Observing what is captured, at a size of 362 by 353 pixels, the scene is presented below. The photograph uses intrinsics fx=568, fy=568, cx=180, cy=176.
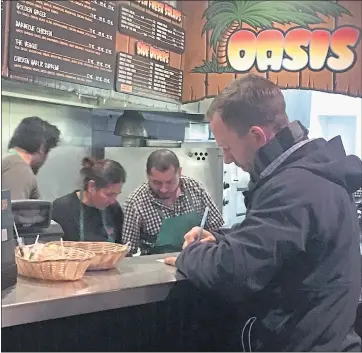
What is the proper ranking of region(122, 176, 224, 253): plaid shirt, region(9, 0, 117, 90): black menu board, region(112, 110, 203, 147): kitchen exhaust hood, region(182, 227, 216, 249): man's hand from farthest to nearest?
region(112, 110, 203, 147): kitchen exhaust hood, region(122, 176, 224, 253): plaid shirt, region(9, 0, 117, 90): black menu board, region(182, 227, 216, 249): man's hand

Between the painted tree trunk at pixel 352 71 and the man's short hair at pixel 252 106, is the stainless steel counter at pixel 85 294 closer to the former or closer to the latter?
the man's short hair at pixel 252 106

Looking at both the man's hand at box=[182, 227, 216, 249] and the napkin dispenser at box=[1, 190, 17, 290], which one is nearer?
the napkin dispenser at box=[1, 190, 17, 290]

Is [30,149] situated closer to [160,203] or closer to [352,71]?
[160,203]

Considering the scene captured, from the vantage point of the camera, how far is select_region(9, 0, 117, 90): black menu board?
206 centimetres

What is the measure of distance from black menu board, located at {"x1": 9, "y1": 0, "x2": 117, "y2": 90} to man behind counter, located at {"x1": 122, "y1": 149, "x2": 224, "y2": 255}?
0.45 metres

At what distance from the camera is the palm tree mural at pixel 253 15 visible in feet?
7.22

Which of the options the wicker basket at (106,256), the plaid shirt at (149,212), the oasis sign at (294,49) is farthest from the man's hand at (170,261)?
the oasis sign at (294,49)

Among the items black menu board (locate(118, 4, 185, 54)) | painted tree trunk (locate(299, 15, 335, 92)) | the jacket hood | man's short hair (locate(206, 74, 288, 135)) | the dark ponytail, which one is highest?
black menu board (locate(118, 4, 185, 54))

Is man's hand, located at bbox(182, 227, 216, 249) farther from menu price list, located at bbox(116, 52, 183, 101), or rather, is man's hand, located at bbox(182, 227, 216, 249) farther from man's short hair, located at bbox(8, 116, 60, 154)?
A: menu price list, located at bbox(116, 52, 183, 101)

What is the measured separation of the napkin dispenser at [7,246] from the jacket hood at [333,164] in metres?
0.57

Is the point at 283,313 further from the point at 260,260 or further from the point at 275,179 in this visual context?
the point at 275,179

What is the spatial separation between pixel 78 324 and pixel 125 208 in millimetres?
1274

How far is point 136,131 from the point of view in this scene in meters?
2.82

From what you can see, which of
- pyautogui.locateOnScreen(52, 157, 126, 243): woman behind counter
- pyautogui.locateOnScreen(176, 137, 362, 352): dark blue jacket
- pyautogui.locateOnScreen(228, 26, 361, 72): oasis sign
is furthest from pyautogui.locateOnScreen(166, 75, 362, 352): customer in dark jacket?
pyautogui.locateOnScreen(52, 157, 126, 243): woman behind counter
